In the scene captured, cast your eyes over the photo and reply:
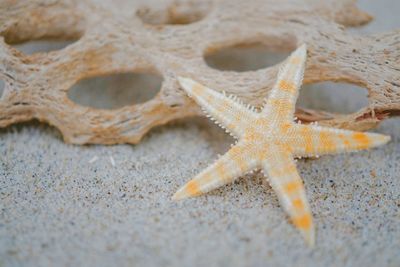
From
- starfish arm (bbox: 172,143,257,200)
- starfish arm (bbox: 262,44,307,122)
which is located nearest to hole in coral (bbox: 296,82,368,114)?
starfish arm (bbox: 262,44,307,122)

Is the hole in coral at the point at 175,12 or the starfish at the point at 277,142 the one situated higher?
the hole in coral at the point at 175,12

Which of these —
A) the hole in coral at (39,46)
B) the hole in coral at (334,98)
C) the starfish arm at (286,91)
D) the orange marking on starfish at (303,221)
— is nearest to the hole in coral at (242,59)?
the hole in coral at (334,98)

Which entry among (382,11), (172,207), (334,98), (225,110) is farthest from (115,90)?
(382,11)

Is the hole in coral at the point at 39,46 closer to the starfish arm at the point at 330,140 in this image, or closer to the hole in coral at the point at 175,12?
the hole in coral at the point at 175,12

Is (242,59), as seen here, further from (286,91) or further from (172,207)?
(172,207)

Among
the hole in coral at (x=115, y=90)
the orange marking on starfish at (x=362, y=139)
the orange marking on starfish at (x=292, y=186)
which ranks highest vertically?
the orange marking on starfish at (x=362, y=139)
